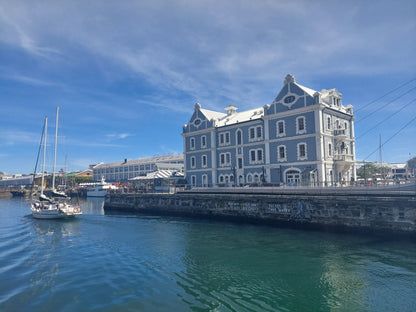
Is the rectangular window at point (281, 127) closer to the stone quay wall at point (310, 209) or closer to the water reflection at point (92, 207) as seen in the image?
the stone quay wall at point (310, 209)

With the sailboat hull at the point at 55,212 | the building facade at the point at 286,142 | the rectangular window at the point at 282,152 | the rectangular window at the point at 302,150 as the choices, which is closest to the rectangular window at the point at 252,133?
the building facade at the point at 286,142

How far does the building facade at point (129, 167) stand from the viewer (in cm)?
9169

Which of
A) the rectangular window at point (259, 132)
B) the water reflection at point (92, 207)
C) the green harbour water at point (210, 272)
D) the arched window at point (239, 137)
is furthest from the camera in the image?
the water reflection at point (92, 207)

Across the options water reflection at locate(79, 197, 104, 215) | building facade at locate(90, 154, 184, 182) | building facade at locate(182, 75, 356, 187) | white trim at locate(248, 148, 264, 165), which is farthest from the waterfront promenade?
building facade at locate(90, 154, 184, 182)

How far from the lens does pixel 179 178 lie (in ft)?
168

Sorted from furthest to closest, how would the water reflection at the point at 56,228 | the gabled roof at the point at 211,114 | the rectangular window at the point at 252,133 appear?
the gabled roof at the point at 211,114, the rectangular window at the point at 252,133, the water reflection at the point at 56,228

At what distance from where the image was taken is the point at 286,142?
118ft

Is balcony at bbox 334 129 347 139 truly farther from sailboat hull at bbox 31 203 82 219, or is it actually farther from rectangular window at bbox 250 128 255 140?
sailboat hull at bbox 31 203 82 219

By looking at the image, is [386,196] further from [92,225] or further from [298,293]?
[92,225]

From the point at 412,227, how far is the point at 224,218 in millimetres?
17158

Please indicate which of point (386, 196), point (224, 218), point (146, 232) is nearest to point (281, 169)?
point (224, 218)

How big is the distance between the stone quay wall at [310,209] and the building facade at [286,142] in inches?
177

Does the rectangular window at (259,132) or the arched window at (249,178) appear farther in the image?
the arched window at (249,178)

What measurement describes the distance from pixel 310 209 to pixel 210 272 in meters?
13.8
